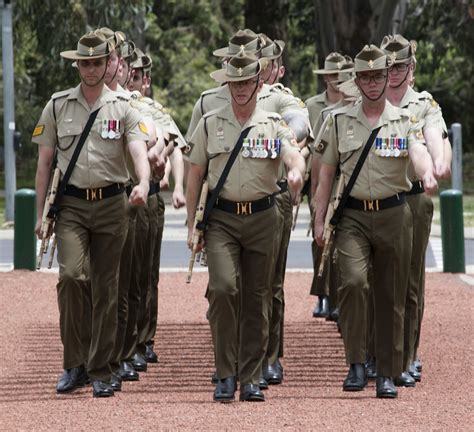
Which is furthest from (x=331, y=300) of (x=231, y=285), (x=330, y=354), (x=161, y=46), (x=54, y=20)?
(x=161, y=46)

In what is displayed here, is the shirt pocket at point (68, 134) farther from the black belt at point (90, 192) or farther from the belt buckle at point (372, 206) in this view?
the belt buckle at point (372, 206)

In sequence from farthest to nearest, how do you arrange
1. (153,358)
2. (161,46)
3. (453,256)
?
(161,46)
(453,256)
(153,358)

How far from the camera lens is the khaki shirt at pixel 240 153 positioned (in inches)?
421

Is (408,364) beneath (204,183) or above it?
beneath

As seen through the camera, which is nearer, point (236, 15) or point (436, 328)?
point (436, 328)

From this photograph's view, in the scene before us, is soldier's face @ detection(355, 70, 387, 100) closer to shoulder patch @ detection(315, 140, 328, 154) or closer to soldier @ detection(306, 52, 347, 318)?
shoulder patch @ detection(315, 140, 328, 154)

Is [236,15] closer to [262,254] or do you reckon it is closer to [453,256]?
[453,256]

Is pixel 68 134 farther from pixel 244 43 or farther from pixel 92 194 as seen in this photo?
pixel 244 43

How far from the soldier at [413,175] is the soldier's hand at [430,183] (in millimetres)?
1056

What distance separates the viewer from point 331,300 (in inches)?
592

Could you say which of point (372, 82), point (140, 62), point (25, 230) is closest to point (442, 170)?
point (372, 82)

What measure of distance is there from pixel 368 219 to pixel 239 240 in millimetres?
813

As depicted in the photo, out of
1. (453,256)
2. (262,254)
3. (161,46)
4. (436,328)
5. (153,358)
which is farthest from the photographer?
(161,46)

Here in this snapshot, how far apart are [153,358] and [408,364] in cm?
211
